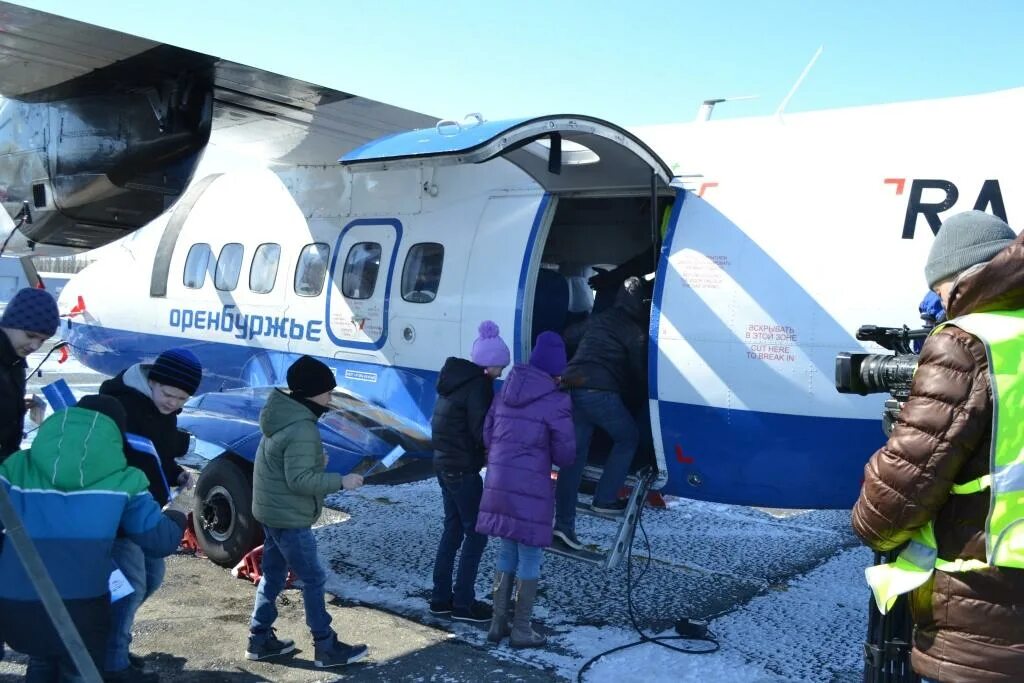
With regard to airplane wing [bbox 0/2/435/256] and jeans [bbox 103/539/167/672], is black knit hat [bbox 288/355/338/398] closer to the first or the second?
jeans [bbox 103/539/167/672]

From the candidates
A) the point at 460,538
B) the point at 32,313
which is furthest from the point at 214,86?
the point at 460,538

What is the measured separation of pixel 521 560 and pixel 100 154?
574cm

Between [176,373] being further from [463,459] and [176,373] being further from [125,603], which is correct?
[463,459]

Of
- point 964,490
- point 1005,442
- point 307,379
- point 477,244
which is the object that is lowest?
point 307,379

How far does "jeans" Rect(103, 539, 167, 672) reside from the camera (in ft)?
13.9

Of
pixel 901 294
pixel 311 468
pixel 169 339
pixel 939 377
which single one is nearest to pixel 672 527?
pixel 901 294

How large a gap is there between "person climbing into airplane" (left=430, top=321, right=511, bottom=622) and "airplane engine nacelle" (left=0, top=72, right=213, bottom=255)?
3856mm

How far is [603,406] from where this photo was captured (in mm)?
6172

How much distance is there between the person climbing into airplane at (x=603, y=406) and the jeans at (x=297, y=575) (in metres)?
1.72

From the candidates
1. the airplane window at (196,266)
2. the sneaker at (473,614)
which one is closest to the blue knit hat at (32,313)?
the sneaker at (473,614)

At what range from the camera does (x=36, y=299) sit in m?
4.64

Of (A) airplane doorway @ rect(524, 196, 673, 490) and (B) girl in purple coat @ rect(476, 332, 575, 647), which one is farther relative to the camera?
(A) airplane doorway @ rect(524, 196, 673, 490)

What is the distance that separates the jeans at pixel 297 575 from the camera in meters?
5.02

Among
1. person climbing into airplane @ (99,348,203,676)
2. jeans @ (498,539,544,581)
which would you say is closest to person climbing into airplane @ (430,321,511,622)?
jeans @ (498,539,544,581)
